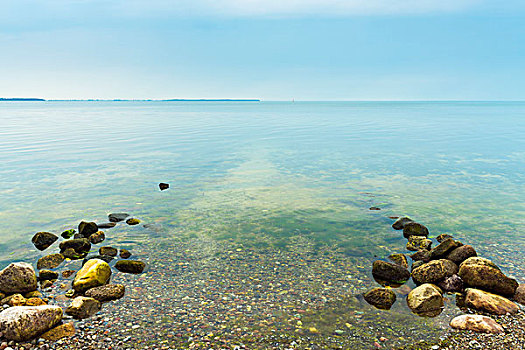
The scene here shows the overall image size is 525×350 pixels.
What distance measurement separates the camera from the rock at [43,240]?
614 inches

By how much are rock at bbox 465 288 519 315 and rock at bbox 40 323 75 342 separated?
11385 mm

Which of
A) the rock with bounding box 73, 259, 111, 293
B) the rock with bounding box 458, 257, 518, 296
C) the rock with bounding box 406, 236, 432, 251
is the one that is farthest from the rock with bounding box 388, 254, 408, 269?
the rock with bounding box 73, 259, 111, 293

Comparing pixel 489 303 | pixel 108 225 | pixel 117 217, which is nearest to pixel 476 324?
pixel 489 303

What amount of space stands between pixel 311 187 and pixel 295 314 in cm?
1607

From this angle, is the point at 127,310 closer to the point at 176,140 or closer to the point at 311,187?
the point at 311,187

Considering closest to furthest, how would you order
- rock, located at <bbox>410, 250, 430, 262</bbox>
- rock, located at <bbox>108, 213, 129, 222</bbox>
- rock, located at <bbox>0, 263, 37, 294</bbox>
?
rock, located at <bbox>0, 263, 37, 294</bbox>, rock, located at <bbox>410, 250, 430, 262</bbox>, rock, located at <bbox>108, 213, 129, 222</bbox>

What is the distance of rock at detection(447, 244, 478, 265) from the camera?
12.9 metres

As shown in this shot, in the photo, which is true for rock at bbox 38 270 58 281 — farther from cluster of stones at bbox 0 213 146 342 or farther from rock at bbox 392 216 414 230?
rock at bbox 392 216 414 230

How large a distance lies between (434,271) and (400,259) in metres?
1.72

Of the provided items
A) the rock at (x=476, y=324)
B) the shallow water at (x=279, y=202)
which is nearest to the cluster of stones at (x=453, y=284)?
the rock at (x=476, y=324)

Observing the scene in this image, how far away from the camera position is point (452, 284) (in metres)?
11.8

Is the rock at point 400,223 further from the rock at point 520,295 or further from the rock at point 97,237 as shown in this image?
the rock at point 97,237

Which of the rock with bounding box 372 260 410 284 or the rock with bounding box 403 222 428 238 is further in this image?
the rock with bounding box 403 222 428 238

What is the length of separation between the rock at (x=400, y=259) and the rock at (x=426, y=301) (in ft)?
8.14
